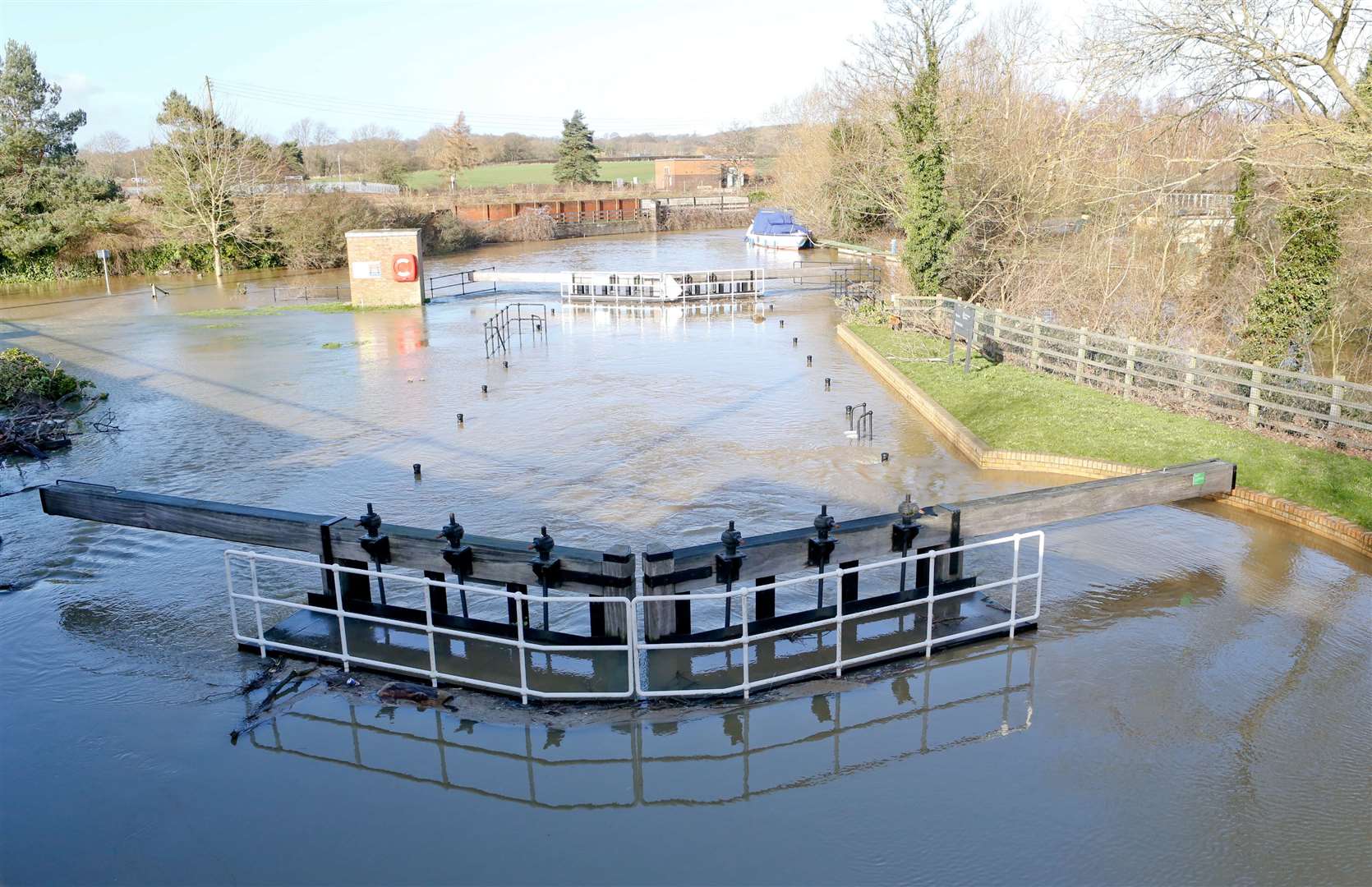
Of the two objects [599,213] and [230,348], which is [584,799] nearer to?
[230,348]

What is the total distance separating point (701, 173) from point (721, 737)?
103m

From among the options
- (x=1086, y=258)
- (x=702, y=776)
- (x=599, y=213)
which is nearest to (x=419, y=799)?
(x=702, y=776)

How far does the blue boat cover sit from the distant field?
3238 centimetres

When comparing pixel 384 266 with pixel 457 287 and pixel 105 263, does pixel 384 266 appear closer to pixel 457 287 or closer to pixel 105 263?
pixel 457 287

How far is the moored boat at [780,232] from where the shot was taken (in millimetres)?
54812

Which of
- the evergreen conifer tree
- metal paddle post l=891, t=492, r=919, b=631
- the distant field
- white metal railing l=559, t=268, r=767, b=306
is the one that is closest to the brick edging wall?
metal paddle post l=891, t=492, r=919, b=631

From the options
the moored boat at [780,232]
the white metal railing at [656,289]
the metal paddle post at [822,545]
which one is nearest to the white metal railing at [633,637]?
the metal paddle post at [822,545]

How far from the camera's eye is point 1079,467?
13344 mm

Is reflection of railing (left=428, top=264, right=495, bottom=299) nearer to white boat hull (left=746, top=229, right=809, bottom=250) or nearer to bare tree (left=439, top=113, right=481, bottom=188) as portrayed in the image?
white boat hull (left=746, top=229, right=809, bottom=250)

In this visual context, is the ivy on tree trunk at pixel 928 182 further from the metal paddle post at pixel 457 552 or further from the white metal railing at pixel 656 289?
the metal paddle post at pixel 457 552

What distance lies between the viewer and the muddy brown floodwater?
5516mm

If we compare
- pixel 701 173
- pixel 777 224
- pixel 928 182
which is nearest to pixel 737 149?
pixel 701 173

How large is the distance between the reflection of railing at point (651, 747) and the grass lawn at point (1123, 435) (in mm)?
6648

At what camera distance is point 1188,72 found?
1481 cm
